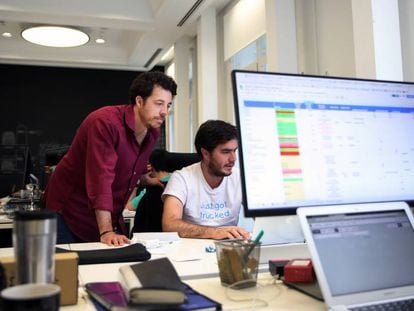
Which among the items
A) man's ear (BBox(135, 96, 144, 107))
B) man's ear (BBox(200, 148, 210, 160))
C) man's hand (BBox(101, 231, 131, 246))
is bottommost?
man's hand (BBox(101, 231, 131, 246))

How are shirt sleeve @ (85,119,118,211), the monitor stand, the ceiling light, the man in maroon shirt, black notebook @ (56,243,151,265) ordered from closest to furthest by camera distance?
the monitor stand, black notebook @ (56,243,151,265), shirt sleeve @ (85,119,118,211), the man in maroon shirt, the ceiling light

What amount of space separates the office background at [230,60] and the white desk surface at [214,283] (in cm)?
122

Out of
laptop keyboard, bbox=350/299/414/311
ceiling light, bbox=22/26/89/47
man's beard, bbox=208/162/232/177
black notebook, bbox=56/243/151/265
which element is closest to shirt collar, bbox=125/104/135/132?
man's beard, bbox=208/162/232/177

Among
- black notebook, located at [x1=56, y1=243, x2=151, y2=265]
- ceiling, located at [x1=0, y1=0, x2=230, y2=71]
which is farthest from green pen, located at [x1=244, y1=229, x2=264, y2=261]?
ceiling, located at [x1=0, y1=0, x2=230, y2=71]

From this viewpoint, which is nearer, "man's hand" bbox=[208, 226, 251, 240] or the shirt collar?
"man's hand" bbox=[208, 226, 251, 240]

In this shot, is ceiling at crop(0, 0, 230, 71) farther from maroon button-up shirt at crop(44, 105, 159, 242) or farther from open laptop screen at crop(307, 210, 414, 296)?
open laptop screen at crop(307, 210, 414, 296)

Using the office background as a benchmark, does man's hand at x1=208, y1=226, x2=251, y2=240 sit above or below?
below

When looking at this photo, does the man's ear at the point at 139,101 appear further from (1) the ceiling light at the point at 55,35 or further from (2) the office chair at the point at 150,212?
(1) the ceiling light at the point at 55,35

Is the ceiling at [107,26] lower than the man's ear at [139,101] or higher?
higher

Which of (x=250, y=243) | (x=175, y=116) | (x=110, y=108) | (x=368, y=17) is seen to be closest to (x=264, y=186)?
(x=250, y=243)

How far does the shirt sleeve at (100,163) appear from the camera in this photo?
1.64 meters

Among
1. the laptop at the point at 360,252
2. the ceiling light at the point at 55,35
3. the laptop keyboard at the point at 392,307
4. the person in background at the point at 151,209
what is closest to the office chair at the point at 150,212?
the person in background at the point at 151,209

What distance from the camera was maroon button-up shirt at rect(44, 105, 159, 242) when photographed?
1.69m

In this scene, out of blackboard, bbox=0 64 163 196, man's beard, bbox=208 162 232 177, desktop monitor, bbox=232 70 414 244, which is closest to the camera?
desktop monitor, bbox=232 70 414 244
